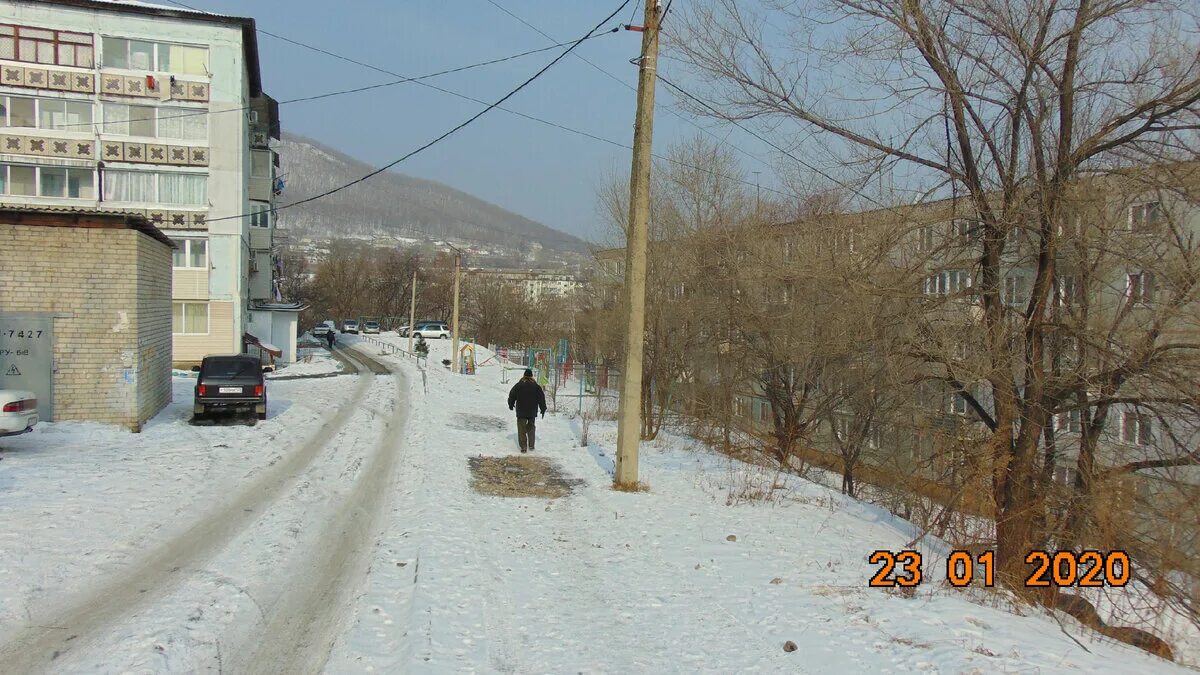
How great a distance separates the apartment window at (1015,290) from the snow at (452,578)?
3325 mm

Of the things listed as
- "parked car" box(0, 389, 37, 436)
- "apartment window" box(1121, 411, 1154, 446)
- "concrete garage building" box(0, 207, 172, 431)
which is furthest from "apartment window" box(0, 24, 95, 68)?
"apartment window" box(1121, 411, 1154, 446)

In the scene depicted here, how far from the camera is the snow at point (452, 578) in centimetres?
571

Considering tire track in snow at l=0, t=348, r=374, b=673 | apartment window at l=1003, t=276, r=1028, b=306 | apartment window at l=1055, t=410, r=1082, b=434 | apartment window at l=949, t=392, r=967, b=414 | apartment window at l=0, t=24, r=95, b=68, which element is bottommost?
tire track in snow at l=0, t=348, r=374, b=673

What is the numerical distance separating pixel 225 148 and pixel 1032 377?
37.1 meters

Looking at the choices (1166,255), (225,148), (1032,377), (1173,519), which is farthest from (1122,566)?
(225,148)

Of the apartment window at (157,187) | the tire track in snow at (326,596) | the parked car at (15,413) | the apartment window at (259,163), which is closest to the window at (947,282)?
the tire track in snow at (326,596)

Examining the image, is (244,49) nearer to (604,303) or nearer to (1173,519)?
(604,303)

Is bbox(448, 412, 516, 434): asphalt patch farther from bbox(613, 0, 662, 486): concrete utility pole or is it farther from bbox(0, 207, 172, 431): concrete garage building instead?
bbox(613, 0, 662, 486): concrete utility pole

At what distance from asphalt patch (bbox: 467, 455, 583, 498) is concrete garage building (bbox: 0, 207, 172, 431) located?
7930mm

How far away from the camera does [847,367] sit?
16.0 metres

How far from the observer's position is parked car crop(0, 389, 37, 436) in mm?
12453

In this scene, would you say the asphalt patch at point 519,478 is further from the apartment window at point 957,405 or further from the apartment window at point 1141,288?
the apartment window at point 1141,288

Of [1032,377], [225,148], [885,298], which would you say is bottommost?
[1032,377]
